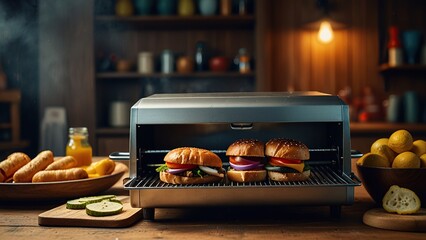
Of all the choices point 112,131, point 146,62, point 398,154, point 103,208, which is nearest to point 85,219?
point 103,208

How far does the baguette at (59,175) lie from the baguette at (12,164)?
108 mm

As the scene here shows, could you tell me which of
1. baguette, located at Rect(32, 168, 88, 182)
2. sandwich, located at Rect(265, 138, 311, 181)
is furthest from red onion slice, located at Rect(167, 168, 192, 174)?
baguette, located at Rect(32, 168, 88, 182)

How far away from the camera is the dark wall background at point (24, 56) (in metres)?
4.20

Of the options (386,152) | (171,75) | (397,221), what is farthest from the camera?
(171,75)

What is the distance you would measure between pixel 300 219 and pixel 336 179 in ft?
0.45

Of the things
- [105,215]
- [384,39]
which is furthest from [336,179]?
[384,39]

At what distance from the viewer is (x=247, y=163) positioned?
140cm

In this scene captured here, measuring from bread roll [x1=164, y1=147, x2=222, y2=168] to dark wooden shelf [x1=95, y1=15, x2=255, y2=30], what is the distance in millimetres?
2717

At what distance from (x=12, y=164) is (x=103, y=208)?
41cm

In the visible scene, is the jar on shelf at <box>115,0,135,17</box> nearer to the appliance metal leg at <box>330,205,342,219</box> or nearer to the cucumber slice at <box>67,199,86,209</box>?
the cucumber slice at <box>67,199,86,209</box>

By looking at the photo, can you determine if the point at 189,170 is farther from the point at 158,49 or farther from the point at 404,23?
the point at 404,23

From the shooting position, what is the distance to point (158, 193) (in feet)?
4.25

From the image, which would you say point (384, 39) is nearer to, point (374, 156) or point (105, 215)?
point (374, 156)

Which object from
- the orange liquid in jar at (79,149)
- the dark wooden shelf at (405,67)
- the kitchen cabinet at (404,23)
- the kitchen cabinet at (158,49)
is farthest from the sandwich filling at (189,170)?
the kitchen cabinet at (404,23)
